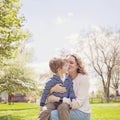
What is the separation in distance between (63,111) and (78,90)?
51 cm

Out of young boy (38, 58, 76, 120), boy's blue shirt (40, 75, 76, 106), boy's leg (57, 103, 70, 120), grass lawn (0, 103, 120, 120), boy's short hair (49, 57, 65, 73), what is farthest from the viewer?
grass lawn (0, 103, 120, 120)

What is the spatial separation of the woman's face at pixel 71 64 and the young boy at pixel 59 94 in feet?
0.23

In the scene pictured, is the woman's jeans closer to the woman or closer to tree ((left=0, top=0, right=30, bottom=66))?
the woman

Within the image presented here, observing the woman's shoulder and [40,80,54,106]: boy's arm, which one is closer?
the woman's shoulder

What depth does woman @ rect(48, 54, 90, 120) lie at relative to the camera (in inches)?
264

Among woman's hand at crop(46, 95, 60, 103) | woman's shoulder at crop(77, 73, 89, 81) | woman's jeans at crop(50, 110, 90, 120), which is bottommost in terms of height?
woman's jeans at crop(50, 110, 90, 120)

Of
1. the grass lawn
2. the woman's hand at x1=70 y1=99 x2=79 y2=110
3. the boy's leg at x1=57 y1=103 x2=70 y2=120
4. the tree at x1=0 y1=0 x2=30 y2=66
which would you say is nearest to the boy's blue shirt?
the woman's hand at x1=70 y1=99 x2=79 y2=110

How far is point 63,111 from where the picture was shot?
6516mm

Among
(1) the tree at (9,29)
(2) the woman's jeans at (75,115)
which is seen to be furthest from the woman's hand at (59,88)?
(1) the tree at (9,29)

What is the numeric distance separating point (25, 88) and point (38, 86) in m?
1.01

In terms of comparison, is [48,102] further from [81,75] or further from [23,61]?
[23,61]

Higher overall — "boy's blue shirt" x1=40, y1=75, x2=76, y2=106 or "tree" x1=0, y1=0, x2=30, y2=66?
"tree" x1=0, y1=0, x2=30, y2=66

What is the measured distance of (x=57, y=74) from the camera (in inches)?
277

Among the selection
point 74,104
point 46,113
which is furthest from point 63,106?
point 46,113
